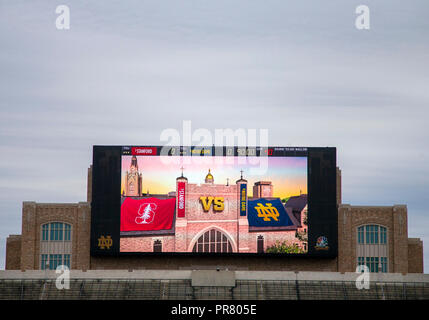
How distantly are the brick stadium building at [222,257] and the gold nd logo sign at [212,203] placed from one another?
4116 millimetres

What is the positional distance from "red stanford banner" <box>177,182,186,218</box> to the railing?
8.57 meters

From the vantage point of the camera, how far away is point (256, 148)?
290ft

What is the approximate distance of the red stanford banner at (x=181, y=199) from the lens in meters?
87.6

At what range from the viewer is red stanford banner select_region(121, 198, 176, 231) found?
87.5 m

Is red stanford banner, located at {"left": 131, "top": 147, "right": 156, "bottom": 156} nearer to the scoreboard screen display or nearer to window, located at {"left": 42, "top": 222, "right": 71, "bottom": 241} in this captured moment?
the scoreboard screen display

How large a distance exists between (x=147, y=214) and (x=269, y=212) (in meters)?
12.7

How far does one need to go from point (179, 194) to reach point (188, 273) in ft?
31.0

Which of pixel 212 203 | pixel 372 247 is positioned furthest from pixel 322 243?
pixel 212 203

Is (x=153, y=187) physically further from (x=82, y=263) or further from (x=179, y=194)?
(x=82, y=263)

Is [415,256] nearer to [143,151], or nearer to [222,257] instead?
[222,257]

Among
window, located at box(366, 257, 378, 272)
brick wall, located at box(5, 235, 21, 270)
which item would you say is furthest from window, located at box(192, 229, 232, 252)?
brick wall, located at box(5, 235, 21, 270)
